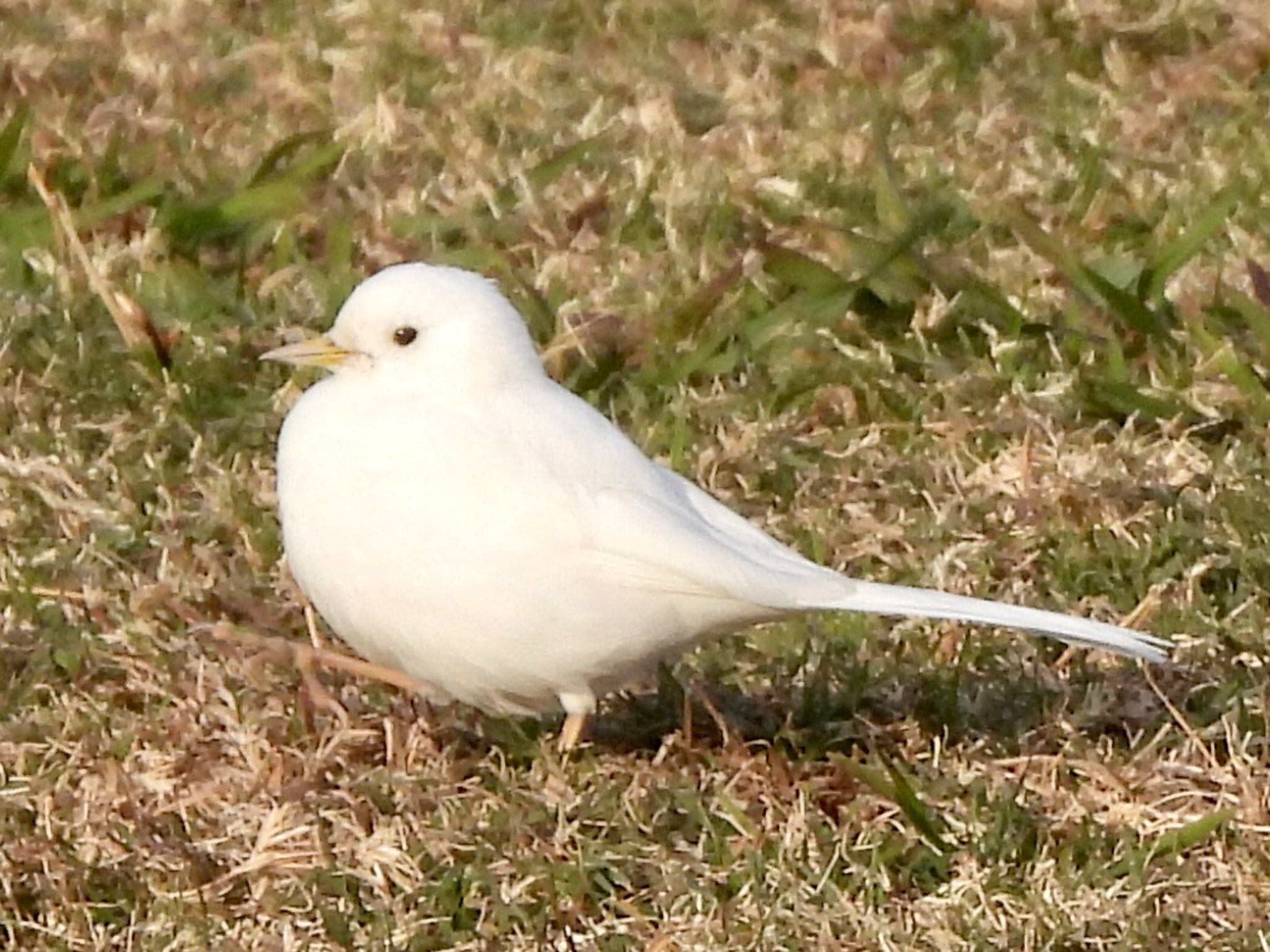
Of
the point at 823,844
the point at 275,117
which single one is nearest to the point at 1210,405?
the point at 823,844

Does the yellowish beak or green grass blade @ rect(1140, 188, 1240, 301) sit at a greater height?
the yellowish beak

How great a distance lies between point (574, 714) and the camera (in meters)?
3.88

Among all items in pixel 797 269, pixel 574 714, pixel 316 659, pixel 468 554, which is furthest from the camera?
pixel 797 269

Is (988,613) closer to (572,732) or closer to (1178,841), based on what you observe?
(1178,841)

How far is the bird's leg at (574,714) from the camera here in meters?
3.82

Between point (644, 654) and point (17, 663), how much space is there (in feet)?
3.51

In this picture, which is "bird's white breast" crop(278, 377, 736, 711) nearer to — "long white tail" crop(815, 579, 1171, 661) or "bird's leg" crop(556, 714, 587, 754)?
"bird's leg" crop(556, 714, 587, 754)

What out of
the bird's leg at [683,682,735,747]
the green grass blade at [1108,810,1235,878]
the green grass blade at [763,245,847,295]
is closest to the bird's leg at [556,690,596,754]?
the bird's leg at [683,682,735,747]

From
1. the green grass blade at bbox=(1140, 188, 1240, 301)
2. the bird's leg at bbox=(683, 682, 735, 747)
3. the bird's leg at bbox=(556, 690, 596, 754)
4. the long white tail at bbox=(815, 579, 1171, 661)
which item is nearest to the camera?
the long white tail at bbox=(815, 579, 1171, 661)

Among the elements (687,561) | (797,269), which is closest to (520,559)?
(687,561)

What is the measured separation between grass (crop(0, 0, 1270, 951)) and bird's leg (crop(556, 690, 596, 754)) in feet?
0.12

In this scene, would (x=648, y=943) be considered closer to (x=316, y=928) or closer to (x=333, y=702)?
(x=316, y=928)

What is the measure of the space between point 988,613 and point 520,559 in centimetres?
60

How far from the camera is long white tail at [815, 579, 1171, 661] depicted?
3.57m
